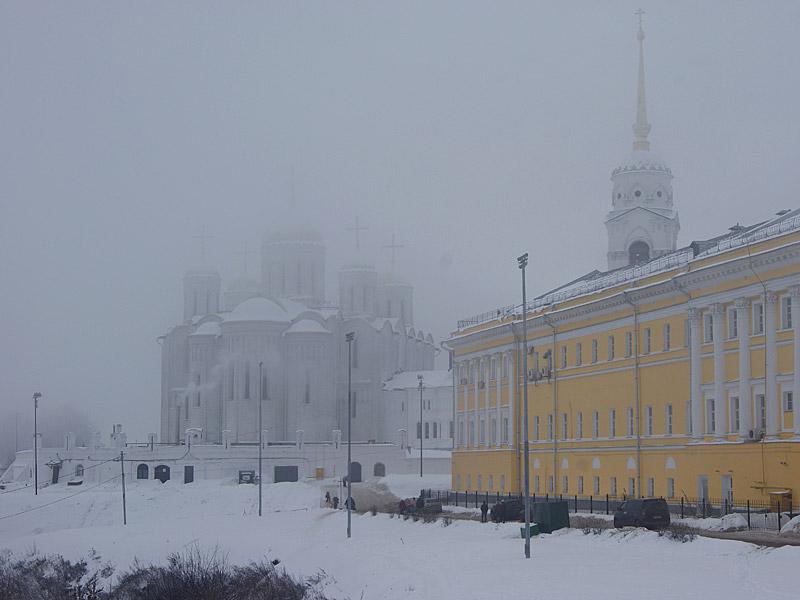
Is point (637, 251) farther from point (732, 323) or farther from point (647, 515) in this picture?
point (647, 515)

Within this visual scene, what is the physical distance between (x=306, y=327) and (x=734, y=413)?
77031 mm

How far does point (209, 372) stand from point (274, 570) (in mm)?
83032

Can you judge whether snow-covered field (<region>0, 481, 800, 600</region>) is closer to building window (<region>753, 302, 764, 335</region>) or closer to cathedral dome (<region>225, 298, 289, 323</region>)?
building window (<region>753, 302, 764, 335</region>)

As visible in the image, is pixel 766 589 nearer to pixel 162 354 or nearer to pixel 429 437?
pixel 429 437

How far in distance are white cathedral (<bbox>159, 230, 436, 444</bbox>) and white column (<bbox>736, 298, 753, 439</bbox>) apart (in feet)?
224

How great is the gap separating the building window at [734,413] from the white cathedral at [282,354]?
2641 inches

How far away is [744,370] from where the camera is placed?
54.6 m

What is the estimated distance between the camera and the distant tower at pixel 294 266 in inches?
5522

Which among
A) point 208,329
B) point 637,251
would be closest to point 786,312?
point 637,251

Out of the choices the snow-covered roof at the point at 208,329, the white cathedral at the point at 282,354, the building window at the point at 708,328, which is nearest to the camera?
the building window at the point at 708,328

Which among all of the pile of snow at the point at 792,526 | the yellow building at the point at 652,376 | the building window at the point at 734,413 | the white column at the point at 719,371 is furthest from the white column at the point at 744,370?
the pile of snow at the point at 792,526

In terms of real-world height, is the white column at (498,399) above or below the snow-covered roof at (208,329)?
below

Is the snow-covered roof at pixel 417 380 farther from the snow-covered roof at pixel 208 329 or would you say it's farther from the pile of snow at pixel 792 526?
the pile of snow at pixel 792 526

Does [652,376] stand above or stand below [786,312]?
below
